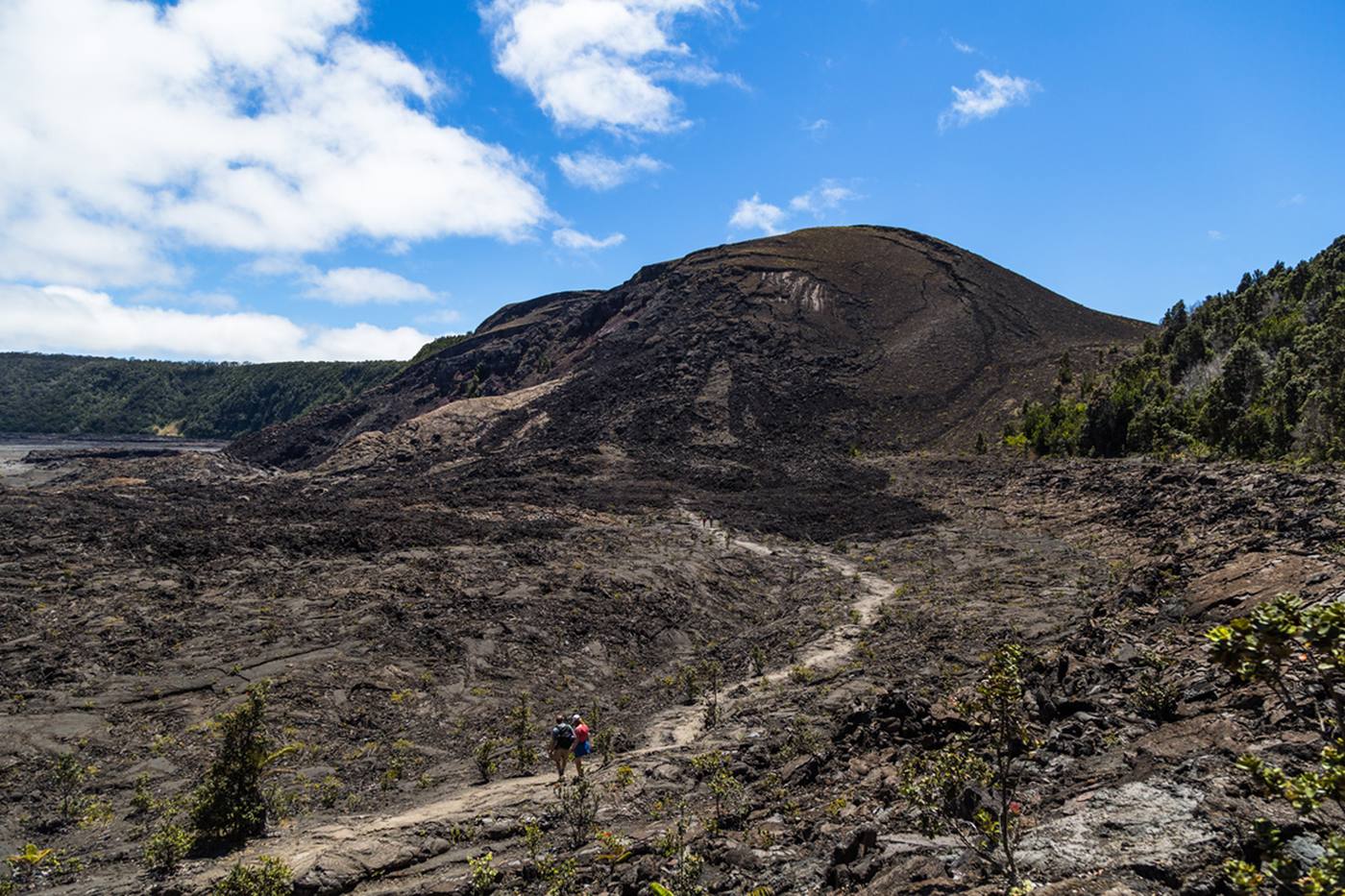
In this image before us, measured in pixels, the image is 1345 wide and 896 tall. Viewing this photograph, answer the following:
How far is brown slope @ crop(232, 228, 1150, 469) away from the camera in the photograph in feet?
182

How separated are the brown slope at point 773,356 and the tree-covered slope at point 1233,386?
308 inches

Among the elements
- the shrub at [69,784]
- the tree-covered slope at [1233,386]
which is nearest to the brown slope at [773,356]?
the tree-covered slope at [1233,386]

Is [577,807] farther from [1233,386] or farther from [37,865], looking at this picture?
[1233,386]

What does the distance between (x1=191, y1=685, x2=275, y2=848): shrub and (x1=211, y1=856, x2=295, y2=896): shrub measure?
193cm

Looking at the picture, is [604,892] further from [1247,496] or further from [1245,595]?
[1247,496]

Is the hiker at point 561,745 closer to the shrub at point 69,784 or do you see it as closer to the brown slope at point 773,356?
the shrub at point 69,784

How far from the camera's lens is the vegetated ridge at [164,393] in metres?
118

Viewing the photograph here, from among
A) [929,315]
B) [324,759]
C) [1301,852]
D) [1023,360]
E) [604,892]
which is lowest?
[324,759]

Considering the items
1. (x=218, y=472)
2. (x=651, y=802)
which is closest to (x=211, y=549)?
(x=651, y=802)

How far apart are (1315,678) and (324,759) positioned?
1481 centimetres

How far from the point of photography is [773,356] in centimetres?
6481

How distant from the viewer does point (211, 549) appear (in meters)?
22.6

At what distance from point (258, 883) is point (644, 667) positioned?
1201 centimetres

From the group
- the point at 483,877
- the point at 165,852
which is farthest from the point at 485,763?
the point at 165,852
